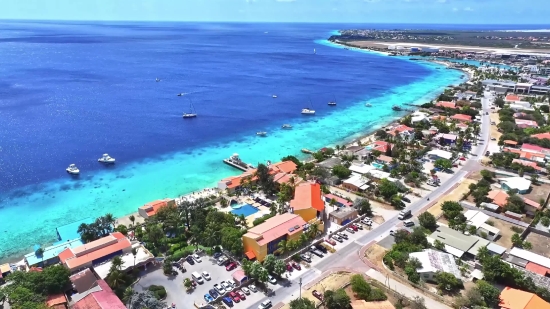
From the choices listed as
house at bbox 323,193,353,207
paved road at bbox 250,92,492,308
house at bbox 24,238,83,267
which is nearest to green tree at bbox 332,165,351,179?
house at bbox 323,193,353,207

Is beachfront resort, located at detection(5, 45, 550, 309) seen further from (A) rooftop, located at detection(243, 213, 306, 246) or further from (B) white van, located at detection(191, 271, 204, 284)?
(A) rooftop, located at detection(243, 213, 306, 246)

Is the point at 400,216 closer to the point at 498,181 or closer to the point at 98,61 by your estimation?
the point at 498,181

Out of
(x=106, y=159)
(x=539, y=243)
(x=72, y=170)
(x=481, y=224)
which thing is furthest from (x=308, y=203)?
(x=72, y=170)

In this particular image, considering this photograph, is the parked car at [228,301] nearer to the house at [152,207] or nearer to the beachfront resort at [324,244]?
the beachfront resort at [324,244]

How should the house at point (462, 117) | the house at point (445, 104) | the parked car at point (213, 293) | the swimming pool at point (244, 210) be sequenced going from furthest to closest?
the house at point (445, 104) < the house at point (462, 117) < the swimming pool at point (244, 210) < the parked car at point (213, 293)

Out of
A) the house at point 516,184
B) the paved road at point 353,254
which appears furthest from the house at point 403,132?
the house at point 516,184

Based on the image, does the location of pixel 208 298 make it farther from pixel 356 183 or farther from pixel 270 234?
pixel 356 183
